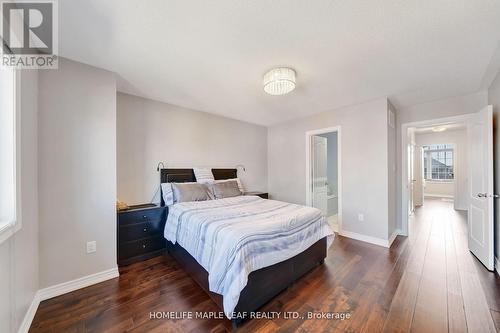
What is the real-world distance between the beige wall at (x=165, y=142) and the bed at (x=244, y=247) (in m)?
0.80

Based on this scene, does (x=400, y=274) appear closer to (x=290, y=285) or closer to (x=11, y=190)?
(x=290, y=285)

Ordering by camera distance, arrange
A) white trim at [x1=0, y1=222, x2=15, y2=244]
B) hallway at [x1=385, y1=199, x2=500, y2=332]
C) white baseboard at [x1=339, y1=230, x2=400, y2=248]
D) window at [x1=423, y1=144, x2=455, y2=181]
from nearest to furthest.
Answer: white trim at [x1=0, y1=222, x2=15, y2=244], hallway at [x1=385, y1=199, x2=500, y2=332], white baseboard at [x1=339, y1=230, x2=400, y2=248], window at [x1=423, y1=144, x2=455, y2=181]

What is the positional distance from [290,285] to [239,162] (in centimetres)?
291

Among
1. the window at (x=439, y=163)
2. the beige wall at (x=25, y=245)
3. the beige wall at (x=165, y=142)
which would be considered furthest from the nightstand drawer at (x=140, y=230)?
the window at (x=439, y=163)

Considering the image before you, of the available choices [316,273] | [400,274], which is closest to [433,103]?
[400,274]

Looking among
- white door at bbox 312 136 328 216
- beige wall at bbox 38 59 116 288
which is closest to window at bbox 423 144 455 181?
white door at bbox 312 136 328 216

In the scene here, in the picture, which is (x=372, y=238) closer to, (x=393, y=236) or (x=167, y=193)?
(x=393, y=236)

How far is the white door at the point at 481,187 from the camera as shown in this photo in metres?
2.38

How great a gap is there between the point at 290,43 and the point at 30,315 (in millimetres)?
3312

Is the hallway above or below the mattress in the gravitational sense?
below

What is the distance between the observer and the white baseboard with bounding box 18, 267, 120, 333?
1548 mm

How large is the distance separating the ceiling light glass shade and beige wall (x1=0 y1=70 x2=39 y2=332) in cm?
219

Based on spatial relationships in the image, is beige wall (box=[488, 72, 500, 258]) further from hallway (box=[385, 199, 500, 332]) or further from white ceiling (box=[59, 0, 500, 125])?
hallway (box=[385, 199, 500, 332])

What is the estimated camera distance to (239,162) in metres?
4.54
